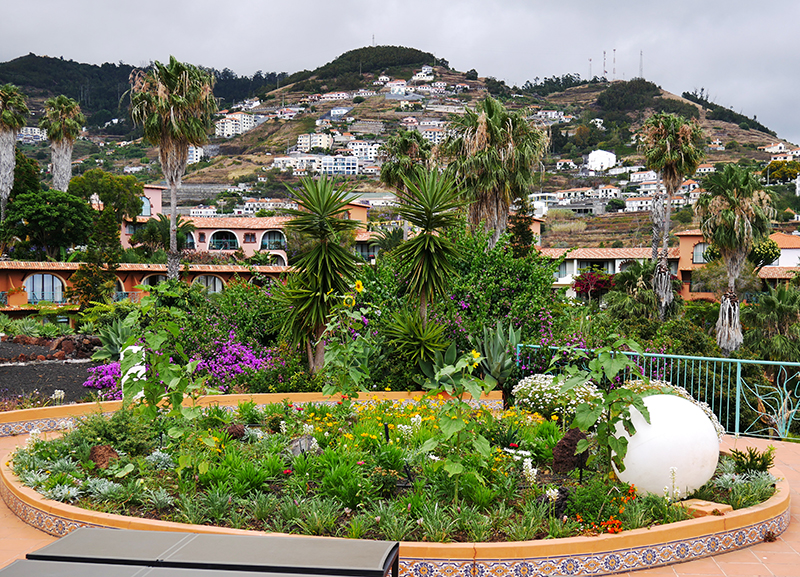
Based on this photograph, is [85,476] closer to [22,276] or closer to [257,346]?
[257,346]

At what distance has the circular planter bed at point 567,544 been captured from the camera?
3568 millimetres

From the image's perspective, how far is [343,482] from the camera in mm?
4191

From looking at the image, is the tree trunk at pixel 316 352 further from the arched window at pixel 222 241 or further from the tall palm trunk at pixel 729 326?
the arched window at pixel 222 241

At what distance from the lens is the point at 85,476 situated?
4906 millimetres

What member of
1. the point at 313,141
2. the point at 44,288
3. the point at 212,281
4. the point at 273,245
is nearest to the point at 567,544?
the point at 44,288

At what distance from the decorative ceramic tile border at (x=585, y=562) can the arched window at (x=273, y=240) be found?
43.9 meters

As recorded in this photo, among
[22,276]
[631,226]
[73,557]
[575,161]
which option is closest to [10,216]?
[22,276]

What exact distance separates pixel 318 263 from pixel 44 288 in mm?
28246

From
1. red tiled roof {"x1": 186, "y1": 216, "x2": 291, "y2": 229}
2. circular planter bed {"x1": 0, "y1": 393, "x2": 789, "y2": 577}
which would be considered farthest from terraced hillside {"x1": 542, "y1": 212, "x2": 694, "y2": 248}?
circular planter bed {"x1": 0, "y1": 393, "x2": 789, "y2": 577}

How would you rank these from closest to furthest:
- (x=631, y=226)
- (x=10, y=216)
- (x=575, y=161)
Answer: (x=10, y=216) < (x=631, y=226) < (x=575, y=161)

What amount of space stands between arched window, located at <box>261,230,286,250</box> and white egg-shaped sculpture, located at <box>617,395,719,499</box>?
43422 mm

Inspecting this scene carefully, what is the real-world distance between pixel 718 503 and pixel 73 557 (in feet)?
13.9

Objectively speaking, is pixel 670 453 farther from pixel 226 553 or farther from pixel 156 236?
pixel 156 236

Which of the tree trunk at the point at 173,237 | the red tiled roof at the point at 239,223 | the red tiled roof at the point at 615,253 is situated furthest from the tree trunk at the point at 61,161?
the red tiled roof at the point at 615,253
